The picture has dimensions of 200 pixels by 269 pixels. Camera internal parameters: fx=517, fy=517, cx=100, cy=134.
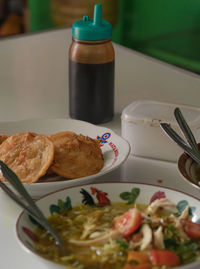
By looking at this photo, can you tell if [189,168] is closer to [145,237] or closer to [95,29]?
[145,237]

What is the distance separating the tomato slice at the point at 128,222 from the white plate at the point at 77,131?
192 millimetres

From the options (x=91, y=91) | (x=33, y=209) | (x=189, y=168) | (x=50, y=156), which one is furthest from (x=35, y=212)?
(x=91, y=91)

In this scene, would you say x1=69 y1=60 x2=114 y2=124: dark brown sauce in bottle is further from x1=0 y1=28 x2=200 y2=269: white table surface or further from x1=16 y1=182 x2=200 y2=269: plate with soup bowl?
x1=16 y1=182 x2=200 y2=269: plate with soup bowl

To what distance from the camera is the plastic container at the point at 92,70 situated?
144 cm

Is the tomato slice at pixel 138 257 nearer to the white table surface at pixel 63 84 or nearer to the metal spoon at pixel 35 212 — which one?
the metal spoon at pixel 35 212

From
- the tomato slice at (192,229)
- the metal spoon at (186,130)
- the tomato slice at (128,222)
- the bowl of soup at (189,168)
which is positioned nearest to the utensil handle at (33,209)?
the tomato slice at (128,222)

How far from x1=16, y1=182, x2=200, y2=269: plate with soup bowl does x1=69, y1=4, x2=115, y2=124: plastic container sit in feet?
1.78

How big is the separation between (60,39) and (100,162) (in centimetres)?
132

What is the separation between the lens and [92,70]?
58.4 inches

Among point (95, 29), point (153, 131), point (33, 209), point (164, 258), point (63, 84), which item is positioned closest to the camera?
point (164, 258)

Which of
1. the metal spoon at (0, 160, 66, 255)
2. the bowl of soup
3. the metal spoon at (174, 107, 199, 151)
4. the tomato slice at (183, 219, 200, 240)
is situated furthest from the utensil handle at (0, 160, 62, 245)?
the metal spoon at (174, 107, 199, 151)

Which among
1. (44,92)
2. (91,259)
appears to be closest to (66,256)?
(91,259)

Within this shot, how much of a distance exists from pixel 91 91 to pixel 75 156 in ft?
1.35

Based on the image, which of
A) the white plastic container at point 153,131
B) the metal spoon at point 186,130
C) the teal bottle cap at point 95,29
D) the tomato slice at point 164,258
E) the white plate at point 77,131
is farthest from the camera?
the teal bottle cap at point 95,29
